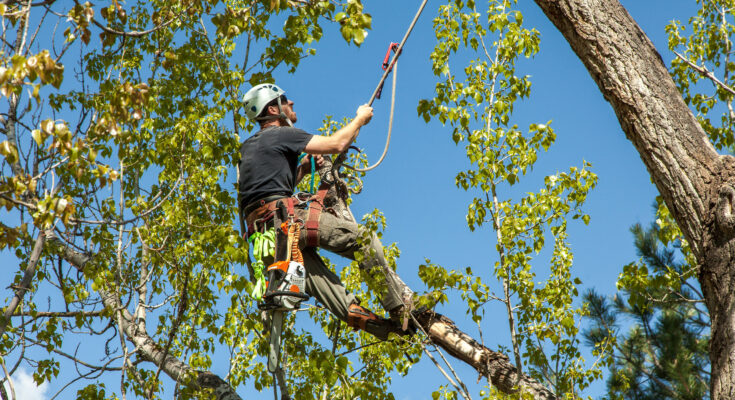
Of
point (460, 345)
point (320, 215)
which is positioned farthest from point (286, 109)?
point (460, 345)

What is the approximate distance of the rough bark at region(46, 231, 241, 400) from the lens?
650 cm

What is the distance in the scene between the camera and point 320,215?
5.38 metres

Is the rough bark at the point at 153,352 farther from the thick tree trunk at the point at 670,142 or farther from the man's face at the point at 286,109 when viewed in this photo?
the thick tree trunk at the point at 670,142

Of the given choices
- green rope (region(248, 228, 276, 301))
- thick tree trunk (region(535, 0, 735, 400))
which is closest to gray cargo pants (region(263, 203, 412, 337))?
green rope (region(248, 228, 276, 301))

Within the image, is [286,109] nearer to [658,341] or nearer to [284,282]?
[284,282]

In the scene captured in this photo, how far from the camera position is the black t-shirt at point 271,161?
5.45 m

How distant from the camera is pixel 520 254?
5684 mm

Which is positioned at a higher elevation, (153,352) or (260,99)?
(260,99)

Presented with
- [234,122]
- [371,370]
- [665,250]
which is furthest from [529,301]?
[665,250]

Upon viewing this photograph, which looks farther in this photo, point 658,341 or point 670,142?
point 658,341

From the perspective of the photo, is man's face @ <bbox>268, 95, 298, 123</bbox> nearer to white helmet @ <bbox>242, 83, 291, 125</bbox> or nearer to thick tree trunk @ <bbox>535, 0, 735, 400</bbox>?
white helmet @ <bbox>242, 83, 291, 125</bbox>

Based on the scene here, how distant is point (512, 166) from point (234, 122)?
2313 millimetres

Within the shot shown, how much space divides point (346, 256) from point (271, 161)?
90 centimetres

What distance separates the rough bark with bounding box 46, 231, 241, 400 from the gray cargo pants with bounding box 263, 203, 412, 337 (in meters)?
1.50
